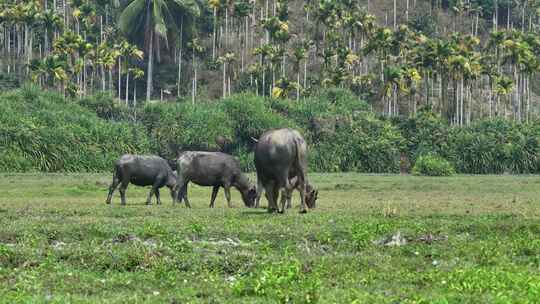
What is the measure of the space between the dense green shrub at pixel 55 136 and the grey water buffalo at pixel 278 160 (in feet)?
98.3

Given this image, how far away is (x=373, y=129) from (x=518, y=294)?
2300 inches

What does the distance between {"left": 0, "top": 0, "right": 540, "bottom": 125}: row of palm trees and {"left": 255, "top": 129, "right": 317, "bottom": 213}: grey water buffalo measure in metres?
60.7

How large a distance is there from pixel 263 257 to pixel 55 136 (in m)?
40.6

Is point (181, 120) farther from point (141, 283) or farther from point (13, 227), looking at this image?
point (141, 283)

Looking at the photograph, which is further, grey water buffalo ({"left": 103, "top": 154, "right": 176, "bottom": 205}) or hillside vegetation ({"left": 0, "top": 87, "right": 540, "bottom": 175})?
hillside vegetation ({"left": 0, "top": 87, "right": 540, "bottom": 175})

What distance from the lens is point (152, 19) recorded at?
91750 mm

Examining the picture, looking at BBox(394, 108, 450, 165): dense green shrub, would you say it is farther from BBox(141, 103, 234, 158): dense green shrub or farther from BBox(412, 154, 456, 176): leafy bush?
BBox(141, 103, 234, 158): dense green shrub

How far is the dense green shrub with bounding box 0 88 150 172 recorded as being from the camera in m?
52.1

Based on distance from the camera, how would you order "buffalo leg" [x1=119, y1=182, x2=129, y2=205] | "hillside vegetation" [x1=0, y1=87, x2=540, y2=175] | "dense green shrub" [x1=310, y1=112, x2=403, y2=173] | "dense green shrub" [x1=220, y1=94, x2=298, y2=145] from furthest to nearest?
1. "dense green shrub" [x1=310, y1=112, x2=403, y2=173]
2. "dense green shrub" [x1=220, y1=94, x2=298, y2=145]
3. "hillside vegetation" [x1=0, y1=87, x2=540, y2=175]
4. "buffalo leg" [x1=119, y1=182, x2=129, y2=205]

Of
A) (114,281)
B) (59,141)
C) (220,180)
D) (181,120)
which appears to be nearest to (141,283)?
(114,281)

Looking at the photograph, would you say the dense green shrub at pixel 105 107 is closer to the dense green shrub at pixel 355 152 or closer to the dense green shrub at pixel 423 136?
the dense green shrub at pixel 355 152

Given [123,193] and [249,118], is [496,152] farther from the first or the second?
[123,193]

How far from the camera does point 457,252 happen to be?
16.2m

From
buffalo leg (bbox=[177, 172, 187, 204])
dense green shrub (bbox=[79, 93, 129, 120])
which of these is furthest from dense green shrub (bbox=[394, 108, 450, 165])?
buffalo leg (bbox=[177, 172, 187, 204])
